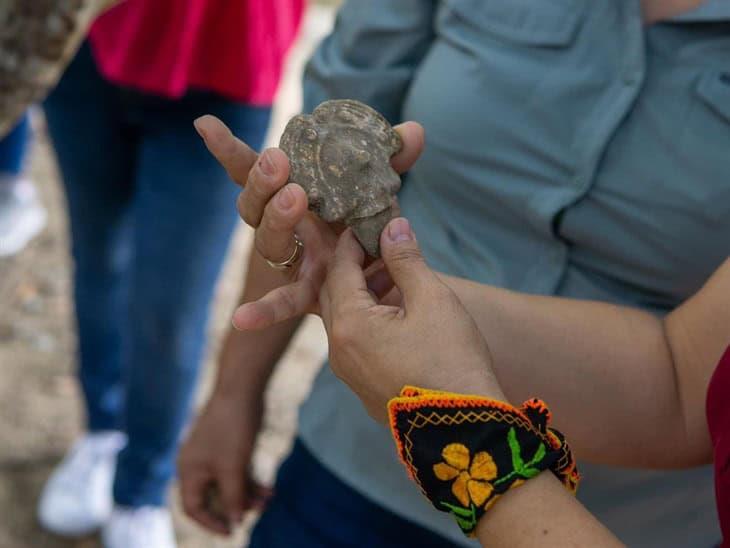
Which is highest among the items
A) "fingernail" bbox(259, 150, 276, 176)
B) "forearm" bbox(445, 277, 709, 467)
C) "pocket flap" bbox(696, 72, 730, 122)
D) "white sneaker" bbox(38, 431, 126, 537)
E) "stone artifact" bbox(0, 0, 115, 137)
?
"pocket flap" bbox(696, 72, 730, 122)

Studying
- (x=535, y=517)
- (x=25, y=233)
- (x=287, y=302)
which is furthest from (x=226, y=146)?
(x=25, y=233)

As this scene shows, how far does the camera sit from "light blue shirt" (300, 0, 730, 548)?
121cm

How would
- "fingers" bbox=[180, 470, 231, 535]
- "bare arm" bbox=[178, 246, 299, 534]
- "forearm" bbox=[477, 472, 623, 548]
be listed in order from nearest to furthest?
"forearm" bbox=[477, 472, 623, 548] < "bare arm" bbox=[178, 246, 299, 534] < "fingers" bbox=[180, 470, 231, 535]

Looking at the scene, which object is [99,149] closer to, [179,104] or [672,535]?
[179,104]

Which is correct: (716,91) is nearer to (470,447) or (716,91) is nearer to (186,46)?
(470,447)

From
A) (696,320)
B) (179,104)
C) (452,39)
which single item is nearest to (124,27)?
(179,104)

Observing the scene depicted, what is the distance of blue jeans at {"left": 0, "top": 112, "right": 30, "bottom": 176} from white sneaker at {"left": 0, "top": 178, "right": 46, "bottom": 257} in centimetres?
4

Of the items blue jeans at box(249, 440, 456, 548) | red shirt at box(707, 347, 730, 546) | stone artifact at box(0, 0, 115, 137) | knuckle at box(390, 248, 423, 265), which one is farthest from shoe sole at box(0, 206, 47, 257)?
red shirt at box(707, 347, 730, 546)

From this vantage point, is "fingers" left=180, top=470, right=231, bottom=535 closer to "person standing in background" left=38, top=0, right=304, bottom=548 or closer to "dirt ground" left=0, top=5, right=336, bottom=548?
"person standing in background" left=38, top=0, right=304, bottom=548

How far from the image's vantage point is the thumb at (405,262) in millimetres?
997

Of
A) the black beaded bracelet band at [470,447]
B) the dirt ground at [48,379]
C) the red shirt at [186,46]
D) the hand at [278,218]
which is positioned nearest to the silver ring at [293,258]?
the hand at [278,218]

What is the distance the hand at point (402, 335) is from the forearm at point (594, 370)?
168mm

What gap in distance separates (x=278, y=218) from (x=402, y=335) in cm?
19

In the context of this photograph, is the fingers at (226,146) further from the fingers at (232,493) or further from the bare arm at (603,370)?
the fingers at (232,493)
